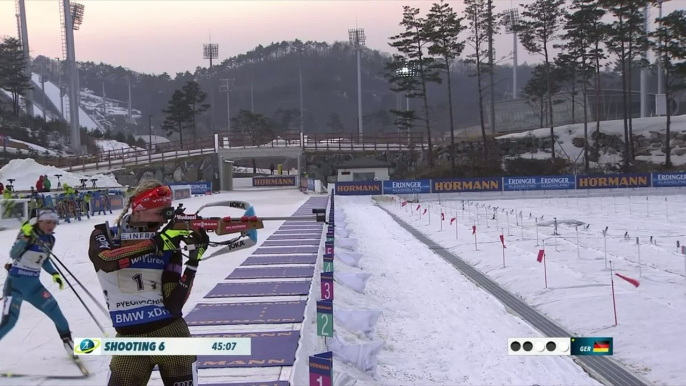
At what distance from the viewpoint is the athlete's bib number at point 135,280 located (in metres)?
3.79

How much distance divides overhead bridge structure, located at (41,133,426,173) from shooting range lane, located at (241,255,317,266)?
4487cm

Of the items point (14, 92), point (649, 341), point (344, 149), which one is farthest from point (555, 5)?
point (14, 92)

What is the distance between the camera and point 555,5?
58250mm

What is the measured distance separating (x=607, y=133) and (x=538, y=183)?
21.2 meters

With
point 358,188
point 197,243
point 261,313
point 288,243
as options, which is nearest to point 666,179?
point 358,188

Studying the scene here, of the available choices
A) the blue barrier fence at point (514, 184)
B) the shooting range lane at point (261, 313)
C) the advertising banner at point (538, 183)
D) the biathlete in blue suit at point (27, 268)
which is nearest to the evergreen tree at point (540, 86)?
the blue barrier fence at point (514, 184)

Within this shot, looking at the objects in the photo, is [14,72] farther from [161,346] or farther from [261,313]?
[161,346]

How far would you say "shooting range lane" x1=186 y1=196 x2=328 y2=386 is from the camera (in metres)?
7.08

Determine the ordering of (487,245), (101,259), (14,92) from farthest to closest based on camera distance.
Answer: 1. (14,92)
2. (487,245)
3. (101,259)

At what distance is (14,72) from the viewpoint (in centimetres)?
7438

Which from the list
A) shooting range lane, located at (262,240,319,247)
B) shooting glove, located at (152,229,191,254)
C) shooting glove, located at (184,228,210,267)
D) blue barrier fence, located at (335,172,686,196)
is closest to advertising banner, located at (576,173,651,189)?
blue barrier fence, located at (335,172,686,196)

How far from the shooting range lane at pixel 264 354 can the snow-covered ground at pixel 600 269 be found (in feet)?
18.5

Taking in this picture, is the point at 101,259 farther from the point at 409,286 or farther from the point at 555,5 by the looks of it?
the point at 555,5

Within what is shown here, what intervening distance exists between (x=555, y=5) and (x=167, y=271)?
61711mm
